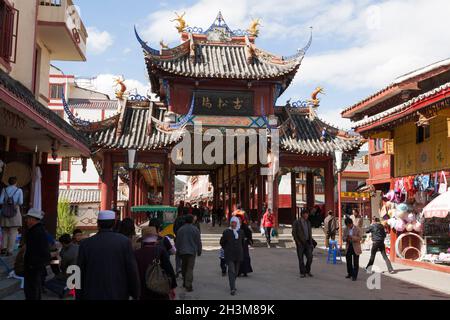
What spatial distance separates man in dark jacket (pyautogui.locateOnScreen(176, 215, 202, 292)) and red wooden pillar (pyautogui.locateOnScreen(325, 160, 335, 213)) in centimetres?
1497

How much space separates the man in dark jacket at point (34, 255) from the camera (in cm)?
631

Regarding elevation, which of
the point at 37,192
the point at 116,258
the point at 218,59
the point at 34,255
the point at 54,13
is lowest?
the point at 34,255

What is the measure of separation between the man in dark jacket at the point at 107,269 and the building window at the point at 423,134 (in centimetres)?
1124

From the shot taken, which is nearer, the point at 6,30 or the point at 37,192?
the point at 6,30

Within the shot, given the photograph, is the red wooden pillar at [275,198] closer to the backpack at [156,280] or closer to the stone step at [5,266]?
the stone step at [5,266]

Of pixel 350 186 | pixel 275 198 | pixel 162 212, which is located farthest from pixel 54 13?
pixel 350 186

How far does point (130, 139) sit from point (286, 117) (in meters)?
8.10

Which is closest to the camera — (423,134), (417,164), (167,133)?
(423,134)

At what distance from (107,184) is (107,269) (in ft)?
56.5

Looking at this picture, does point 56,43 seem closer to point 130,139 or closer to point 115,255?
point 130,139

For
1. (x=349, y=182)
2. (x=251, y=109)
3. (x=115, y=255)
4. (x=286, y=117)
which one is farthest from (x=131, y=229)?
(x=349, y=182)

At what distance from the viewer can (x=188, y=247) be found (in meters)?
9.12

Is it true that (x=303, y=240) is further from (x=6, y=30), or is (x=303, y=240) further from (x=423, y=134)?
(x=6, y=30)

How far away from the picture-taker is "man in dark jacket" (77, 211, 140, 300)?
4699 mm
